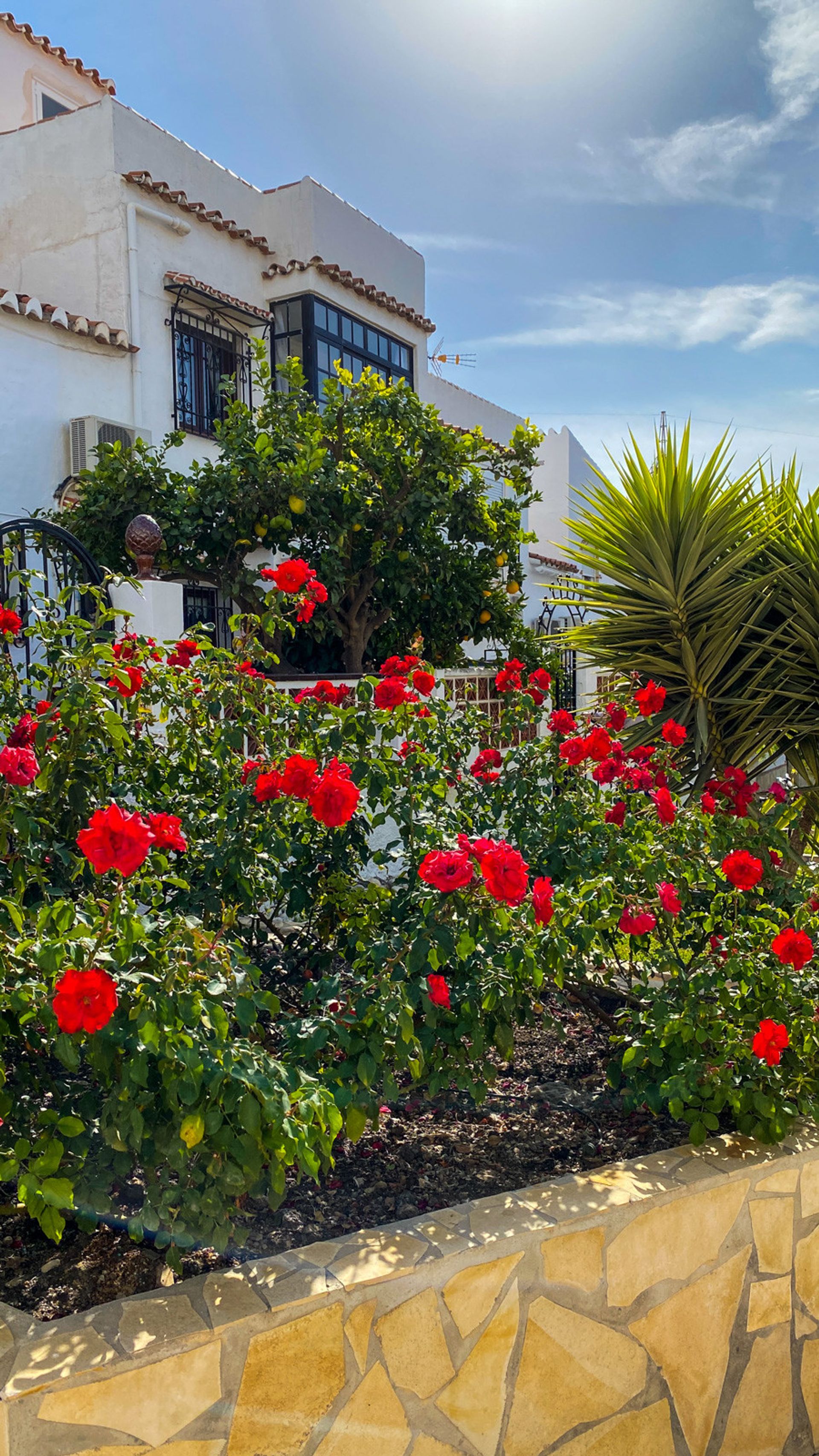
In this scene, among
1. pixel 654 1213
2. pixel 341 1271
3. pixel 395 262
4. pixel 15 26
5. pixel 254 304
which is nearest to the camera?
pixel 341 1271

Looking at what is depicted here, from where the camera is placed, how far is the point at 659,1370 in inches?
99.9

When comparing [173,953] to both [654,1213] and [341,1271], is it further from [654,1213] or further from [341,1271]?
[654,1213]

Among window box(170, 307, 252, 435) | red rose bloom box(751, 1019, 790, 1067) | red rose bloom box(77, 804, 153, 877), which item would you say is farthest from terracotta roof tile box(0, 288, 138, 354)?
red rose bloom box(751, 1019, 790, 1067)

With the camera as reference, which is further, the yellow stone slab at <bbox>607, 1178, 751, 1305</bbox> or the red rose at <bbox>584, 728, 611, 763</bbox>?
the red rose at <bbox>584, 728, 611, 763</bbox>

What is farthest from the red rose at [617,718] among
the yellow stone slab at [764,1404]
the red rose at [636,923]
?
the yellow stone slab at [764,1404]

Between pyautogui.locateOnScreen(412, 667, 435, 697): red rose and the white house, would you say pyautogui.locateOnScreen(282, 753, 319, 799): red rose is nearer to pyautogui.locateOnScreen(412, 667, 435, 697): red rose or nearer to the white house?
pyautogui.locateOnScreen(412, 667, 435, 697): red rose

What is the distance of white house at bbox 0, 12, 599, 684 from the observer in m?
8.88

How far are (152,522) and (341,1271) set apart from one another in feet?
14.7

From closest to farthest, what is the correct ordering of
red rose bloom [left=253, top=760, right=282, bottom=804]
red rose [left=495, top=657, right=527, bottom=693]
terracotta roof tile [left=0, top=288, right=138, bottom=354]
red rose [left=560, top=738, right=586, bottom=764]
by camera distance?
red rose bloom [left=253, top=760, right=282, bottom=804]
red rose [left=560, top=738, right=586, bottom=764]
red rose [left=495, top=657, right=527, bottom=693]
terracotta roof tile [left=0, top=288, right=138, bottom=354]

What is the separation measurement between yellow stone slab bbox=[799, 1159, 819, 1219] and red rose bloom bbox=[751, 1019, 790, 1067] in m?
→ 0.40

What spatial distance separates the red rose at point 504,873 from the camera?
84.4 inches

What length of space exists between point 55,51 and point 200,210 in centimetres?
493

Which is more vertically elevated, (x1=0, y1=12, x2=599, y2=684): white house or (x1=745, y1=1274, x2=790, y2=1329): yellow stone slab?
(x1=0, y1=12, x2=599, y2=684): white house

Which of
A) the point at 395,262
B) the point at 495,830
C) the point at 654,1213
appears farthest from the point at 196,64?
the point at 654,1213
